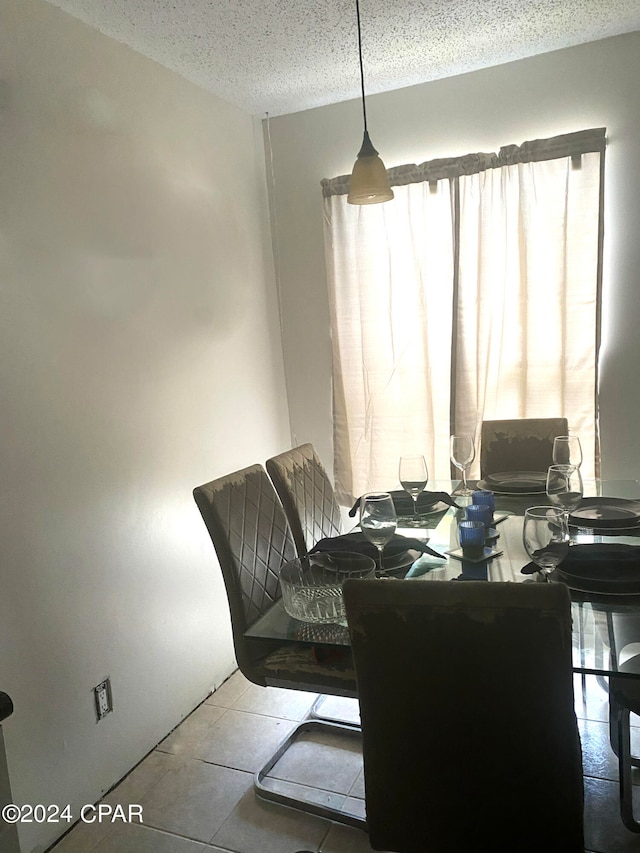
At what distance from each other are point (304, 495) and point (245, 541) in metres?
0.43

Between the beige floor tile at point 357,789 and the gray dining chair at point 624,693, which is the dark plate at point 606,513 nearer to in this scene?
the gray dining chair at point 624,693

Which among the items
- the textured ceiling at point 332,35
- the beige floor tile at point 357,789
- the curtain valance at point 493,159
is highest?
the textured ceiling at point 332,35

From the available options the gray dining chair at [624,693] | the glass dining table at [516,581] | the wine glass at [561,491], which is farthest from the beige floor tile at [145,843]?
the wine glass at [561,491]

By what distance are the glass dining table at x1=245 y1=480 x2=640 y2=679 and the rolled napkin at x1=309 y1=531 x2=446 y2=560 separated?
4cm

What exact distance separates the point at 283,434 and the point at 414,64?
182cm

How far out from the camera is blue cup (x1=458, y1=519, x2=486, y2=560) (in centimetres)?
169

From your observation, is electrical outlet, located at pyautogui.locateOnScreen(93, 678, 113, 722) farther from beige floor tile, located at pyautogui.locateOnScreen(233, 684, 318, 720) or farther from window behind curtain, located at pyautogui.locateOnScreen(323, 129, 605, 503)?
window behind curtain, located at pyautogui.locateOnScreen(323, 129, 605, 503)

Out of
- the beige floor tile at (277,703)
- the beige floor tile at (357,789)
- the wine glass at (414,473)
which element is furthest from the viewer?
the beige floor tile at (277,703)

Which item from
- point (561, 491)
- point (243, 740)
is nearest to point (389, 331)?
point (561, 491)

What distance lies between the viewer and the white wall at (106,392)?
1834 mm

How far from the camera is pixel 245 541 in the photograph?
1944 mm

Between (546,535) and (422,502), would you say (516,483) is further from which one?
(546,535)

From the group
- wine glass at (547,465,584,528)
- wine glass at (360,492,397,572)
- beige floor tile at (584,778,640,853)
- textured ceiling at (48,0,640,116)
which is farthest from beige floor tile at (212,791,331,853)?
textured ceiling at (48,0,640,116)

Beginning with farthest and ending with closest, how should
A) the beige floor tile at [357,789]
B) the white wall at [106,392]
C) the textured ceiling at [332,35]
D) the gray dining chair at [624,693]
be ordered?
the textured ceiling at [332,35] → the beige floor tile at [357,789] → the white wall at [106,392] → the gray dining chair at [624,693]
